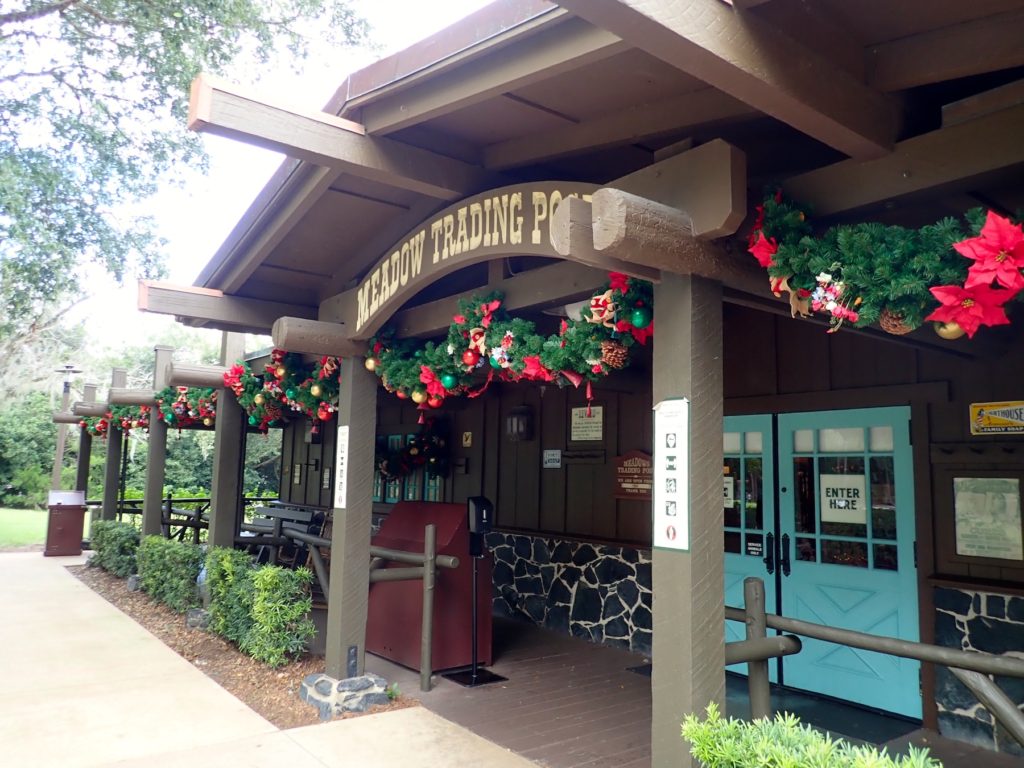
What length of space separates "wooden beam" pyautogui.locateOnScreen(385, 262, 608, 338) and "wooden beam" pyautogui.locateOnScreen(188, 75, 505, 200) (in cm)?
Answer: 58

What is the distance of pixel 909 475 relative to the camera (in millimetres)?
4508

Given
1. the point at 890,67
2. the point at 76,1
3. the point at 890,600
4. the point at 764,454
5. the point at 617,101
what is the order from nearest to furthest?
the point at 890,67 < the point at 617,101 < the point at 890,600 < the point at 764,454 < the point at 76,1

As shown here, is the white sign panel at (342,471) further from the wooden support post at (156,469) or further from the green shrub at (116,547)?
the green shrub at (116,547)

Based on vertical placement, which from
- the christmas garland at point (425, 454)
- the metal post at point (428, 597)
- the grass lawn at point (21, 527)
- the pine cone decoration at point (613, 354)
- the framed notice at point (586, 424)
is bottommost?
the grass lawn at point (21, 527)

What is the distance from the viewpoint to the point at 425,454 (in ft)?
28.1

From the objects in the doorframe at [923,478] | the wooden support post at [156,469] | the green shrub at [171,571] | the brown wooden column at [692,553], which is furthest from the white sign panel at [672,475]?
the wooden support post at [156,469]

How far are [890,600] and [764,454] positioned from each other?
1.25 meters

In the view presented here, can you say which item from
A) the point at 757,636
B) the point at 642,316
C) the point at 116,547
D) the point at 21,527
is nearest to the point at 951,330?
the point at 642,316

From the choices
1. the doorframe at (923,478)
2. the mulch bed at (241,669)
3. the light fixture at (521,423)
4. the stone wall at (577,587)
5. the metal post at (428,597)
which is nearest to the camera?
the doorframe at (923,478)

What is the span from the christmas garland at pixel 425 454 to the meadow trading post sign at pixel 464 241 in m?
3.83

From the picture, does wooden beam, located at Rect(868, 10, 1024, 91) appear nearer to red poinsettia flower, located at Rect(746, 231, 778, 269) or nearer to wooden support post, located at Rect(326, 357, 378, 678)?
red poinsettia flower, located at Rect(746, 231, 778, 269)

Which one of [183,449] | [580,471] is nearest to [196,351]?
[183,449]

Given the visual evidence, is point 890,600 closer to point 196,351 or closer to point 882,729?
point 882,729

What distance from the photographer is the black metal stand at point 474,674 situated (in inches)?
207
